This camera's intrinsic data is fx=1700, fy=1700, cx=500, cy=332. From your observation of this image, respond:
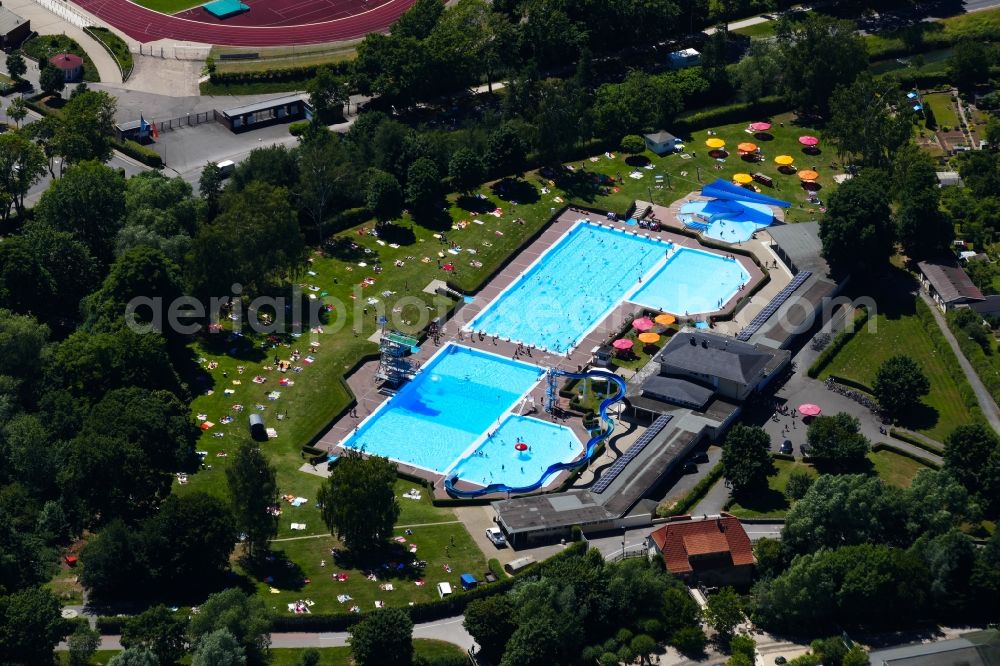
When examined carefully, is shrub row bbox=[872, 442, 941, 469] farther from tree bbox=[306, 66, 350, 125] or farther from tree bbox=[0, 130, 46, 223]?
tree bbox=[0, 130, 46, 223]

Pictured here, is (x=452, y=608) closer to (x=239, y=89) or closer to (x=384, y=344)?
(x=384, y=344)

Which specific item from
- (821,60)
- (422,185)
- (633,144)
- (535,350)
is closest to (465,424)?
(535,350)

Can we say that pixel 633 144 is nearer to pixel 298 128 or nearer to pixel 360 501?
pixel 298 128

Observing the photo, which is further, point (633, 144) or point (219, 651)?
point (633, 144)

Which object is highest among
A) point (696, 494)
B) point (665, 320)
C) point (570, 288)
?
point (570, 288)

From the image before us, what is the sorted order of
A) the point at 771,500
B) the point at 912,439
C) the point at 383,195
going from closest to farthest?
the point at 771,500 < the point at 912,439 < the point at 383,195

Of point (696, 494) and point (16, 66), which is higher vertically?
point (16, 66)

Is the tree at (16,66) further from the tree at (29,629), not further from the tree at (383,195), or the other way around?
the tree at (29,629)
